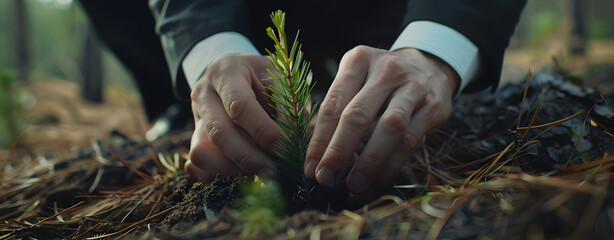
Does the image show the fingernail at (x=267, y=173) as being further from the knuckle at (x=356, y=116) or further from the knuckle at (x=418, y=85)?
the knuckle at (x=418, y=85)

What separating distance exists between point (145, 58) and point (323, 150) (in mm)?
2632

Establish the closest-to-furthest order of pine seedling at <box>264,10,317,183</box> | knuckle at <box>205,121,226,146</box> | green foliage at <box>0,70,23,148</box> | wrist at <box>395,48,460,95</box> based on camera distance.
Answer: pine seedling at <box>264,10,317,183</box> < knuckle at <box>205,121,226,146</box> < wrist at <box>395,48,460,95</box> < green foliage at <box>0,70,23,148</box>

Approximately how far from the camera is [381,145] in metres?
0.91

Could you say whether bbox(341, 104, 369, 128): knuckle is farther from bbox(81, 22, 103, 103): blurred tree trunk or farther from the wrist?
bbox(81, 22, 103, 103): blurred tree trunk

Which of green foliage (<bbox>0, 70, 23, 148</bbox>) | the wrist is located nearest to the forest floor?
the wrist

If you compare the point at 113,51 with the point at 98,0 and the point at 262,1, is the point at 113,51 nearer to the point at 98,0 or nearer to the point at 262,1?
the point at 98,0

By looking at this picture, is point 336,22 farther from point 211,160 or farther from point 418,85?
point 211,160

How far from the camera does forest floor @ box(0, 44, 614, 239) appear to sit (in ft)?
1.97

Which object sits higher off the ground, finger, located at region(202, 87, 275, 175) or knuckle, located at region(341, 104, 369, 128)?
knuckle, located at region(341, 104, 369, 128)

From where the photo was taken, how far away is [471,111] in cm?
161

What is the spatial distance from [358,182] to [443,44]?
582 millimetres

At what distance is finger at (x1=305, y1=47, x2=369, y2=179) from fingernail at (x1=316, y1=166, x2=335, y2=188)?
3 cm

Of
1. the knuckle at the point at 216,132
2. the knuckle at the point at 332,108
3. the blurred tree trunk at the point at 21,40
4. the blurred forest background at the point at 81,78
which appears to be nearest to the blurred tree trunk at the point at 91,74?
the blurred forest background at the point at 81,78

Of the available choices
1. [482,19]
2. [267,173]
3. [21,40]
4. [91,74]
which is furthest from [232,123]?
[21,40]
